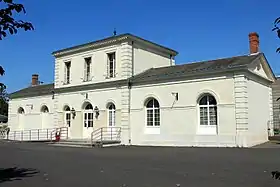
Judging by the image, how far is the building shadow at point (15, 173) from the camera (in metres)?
9.00

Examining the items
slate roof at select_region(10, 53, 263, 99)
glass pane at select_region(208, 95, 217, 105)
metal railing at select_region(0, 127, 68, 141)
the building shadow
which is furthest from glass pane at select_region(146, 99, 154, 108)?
the building shadow

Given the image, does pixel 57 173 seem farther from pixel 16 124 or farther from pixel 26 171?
pixel 16 124

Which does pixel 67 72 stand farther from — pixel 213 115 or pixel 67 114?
pixel 213 115

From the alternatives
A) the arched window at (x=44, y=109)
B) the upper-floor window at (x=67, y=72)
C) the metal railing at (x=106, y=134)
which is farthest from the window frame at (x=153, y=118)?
the arched window at (x=44, y=109)

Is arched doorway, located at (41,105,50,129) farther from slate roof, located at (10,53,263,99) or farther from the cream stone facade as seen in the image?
slate roof, located at (10,53,263,99)

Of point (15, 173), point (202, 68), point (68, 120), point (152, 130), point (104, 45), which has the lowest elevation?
point (15, 173)

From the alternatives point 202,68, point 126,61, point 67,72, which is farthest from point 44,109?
point 202,68

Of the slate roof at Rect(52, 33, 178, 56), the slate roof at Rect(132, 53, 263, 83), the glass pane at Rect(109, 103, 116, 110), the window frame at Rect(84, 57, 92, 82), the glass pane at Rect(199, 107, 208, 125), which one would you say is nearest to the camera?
the slate roof at Rect(132, 53, 263, 83)

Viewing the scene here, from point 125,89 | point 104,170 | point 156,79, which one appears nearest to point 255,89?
point 156,79

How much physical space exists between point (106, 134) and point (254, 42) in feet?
38.4

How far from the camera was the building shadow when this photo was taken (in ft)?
29.5

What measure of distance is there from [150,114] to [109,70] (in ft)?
16.1

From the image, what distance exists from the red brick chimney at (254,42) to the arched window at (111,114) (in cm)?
1002

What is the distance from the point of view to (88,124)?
26.8 m
